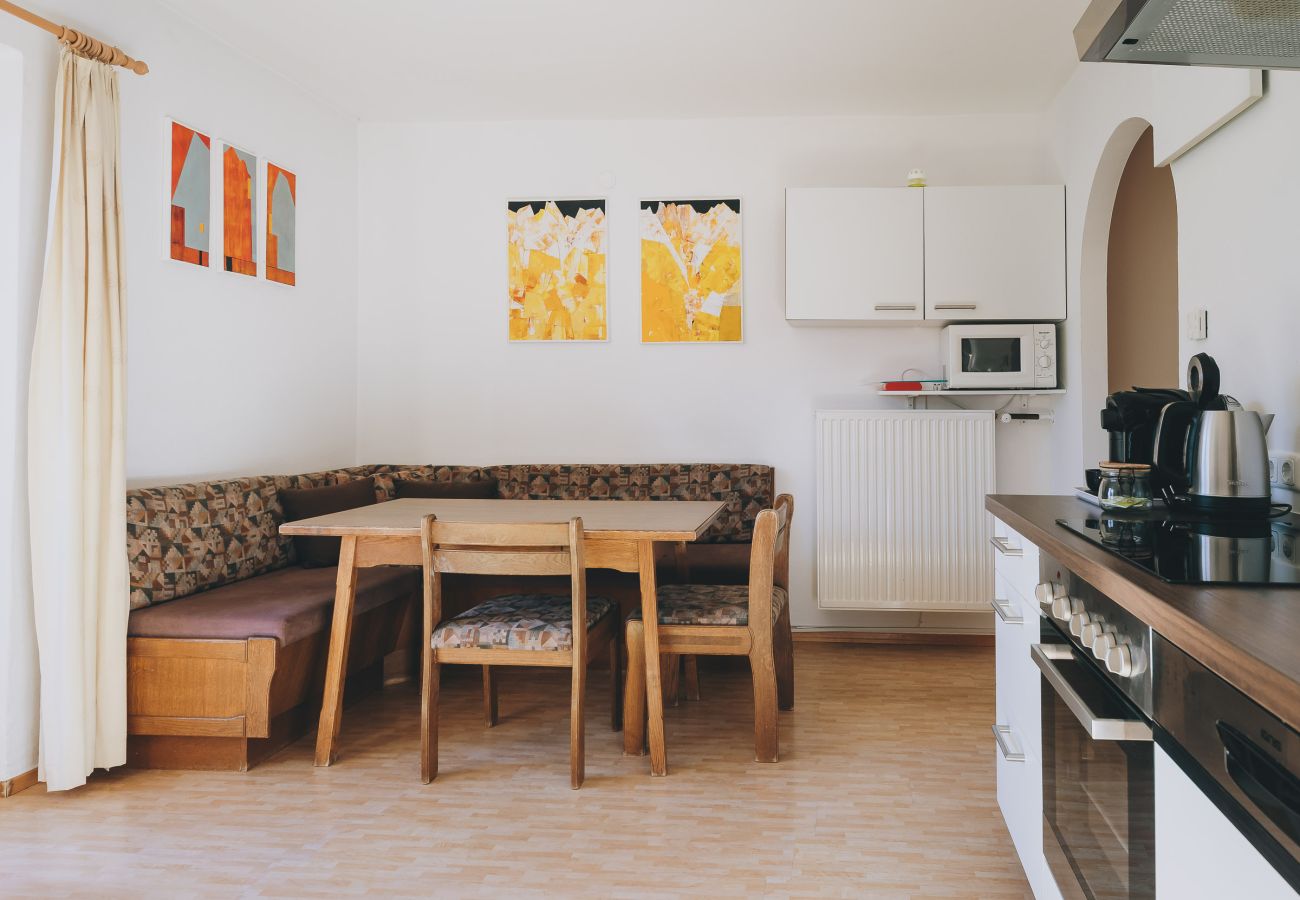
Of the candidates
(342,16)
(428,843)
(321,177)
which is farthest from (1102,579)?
(321,177)

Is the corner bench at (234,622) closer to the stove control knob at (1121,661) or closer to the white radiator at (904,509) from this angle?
the white radiator at (904,509)

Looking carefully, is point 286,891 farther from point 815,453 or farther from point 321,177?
point 321,177

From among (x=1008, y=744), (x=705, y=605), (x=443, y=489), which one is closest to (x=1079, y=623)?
(x=1008, y=744)

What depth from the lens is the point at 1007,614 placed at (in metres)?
1.83

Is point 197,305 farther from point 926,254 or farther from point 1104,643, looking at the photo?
point 1104,643

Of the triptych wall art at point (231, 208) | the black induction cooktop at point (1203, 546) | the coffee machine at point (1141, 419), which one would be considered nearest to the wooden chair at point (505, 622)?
the black induction cooktop at point (1203, 546)

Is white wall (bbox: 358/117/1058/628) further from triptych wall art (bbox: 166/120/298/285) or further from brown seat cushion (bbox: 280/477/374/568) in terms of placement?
brown seat cushion (bbox: 280/477/374/568)

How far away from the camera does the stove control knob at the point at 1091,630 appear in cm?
122

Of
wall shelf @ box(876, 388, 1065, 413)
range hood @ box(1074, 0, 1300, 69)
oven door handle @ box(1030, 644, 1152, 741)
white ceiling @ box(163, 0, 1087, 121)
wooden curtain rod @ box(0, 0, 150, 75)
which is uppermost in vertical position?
white ceiling @ box(163, 0, 1087, 121)

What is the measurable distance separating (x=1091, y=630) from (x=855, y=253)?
9.15ft

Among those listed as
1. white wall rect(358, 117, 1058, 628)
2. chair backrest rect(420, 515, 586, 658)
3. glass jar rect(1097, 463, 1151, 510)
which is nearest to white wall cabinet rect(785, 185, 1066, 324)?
white wall rect(358, 117, 1058, 628)

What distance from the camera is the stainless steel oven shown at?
109 cm

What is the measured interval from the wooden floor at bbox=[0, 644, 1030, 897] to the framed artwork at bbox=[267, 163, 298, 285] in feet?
6.51

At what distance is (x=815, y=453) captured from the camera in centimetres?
402
